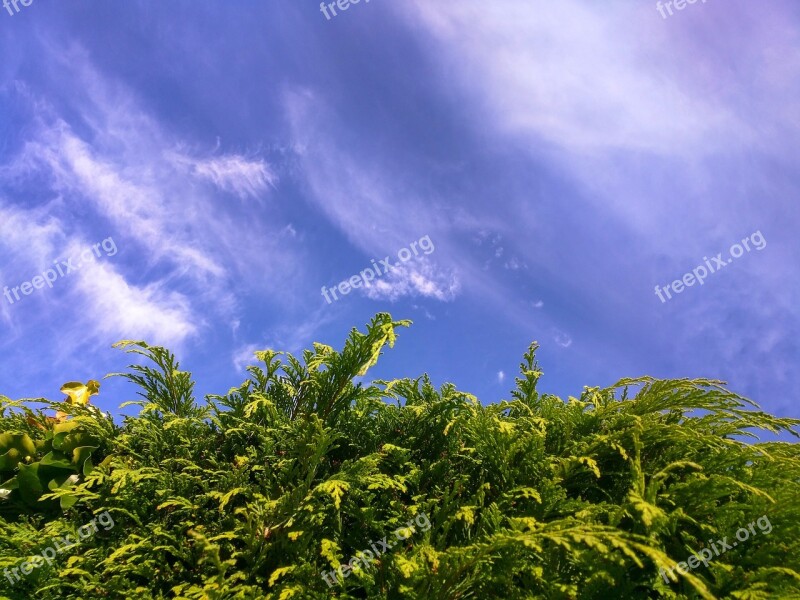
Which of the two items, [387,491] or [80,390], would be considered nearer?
[387,491]

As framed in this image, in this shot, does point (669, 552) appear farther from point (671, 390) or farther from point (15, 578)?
point (15, 578)

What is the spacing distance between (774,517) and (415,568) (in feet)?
7.95

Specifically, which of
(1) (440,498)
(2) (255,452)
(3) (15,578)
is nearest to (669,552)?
(1) (440,498)

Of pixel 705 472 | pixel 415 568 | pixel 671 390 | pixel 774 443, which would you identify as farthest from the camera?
pixel 671 390

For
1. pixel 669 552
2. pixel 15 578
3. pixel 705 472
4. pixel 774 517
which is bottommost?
pixel 15 578

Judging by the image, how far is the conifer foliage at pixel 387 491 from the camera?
3107 millimetres

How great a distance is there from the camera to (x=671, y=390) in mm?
4441

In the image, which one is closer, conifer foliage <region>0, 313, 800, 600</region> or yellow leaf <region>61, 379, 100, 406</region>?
conifer foliage <region>0, 313, 800, 600</region>

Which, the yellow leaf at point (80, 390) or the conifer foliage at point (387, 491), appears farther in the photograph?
the yellow leaf at point (80, 390)

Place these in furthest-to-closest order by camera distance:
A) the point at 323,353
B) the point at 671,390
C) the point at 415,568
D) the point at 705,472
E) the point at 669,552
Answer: the point at 323,353 → the point at 671,390 → the point at 705,472 → the point at 669,552 → the point at 415,568

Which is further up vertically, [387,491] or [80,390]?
[80,390]

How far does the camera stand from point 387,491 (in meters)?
4.05

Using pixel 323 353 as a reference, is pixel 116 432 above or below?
below

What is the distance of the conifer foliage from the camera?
10.2 feet
